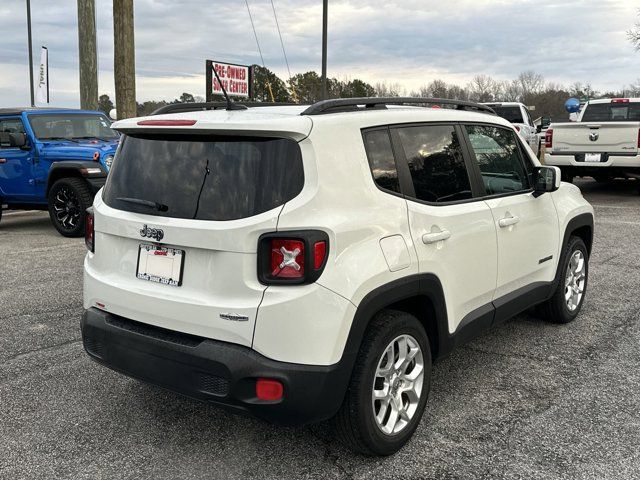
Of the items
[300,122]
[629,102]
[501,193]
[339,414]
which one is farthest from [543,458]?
[629,102]

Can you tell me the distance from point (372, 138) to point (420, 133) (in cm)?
44

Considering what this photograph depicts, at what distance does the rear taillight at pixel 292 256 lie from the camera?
8.17 feet

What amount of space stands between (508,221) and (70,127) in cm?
820

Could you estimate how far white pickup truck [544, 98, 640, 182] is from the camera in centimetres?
1169

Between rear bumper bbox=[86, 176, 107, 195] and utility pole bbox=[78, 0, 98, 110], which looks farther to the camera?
utility pole bbox=[78, 0, 98, 110]

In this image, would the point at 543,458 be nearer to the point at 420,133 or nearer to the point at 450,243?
the point at 450,243

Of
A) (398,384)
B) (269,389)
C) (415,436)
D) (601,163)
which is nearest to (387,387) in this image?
(398,384)

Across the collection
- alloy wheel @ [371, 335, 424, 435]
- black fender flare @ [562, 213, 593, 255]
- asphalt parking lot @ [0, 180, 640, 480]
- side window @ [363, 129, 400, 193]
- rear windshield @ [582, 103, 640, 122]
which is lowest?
asphalt parking lot @ [0, 180, 640, 480]

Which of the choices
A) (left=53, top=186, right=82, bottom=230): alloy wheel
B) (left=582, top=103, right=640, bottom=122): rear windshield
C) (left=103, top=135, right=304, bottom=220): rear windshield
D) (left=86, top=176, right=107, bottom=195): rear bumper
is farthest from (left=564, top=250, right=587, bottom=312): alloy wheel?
(left=582, top=103, right=640, bottom=122): rear windshield

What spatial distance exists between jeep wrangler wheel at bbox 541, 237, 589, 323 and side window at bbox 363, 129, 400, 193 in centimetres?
217

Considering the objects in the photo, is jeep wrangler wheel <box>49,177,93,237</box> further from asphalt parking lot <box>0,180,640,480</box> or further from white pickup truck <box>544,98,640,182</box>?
white pickup truck <box>544,98,640,182</box>

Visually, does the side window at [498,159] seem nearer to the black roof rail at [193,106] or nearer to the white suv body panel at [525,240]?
the white suv body panel at [525,240]

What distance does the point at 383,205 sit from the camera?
2838 millimetres

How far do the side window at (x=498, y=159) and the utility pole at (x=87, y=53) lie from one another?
34.1 ft
